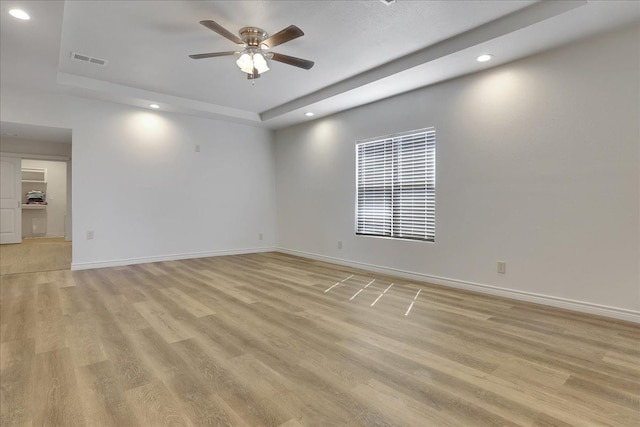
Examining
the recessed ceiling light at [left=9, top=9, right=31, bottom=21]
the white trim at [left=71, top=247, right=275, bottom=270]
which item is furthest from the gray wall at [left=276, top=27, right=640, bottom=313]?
the recessed ceiling light at [left=9, top=9, right=31, bottom=21]

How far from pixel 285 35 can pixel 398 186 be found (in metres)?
2.54

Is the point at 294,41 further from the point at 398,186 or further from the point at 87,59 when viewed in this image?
the point at 87,59

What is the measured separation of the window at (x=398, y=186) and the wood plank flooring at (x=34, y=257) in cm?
466

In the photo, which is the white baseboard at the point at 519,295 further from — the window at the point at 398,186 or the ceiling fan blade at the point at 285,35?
the ceiling fan blade at the point at 285,35

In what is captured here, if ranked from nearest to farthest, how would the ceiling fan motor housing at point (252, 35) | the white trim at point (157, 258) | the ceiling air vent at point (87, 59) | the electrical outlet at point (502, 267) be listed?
the ceiling fan motor housing at point (252, 35)
the electrical outlet at point (502, 267)
the ceiling air vent at point (87, 59)
the white trim at point (157, 258)

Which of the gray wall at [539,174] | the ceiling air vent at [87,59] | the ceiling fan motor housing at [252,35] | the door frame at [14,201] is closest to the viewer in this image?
the gray wall at [539,174]

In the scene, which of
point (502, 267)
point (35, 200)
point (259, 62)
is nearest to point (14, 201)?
point (35, 200)

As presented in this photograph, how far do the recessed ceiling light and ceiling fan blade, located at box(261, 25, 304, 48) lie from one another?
Result: 190cm

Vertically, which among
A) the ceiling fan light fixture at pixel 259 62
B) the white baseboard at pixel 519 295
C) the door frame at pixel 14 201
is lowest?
the white baseboard at pixel 519 295

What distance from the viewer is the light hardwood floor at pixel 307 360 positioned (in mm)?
1542

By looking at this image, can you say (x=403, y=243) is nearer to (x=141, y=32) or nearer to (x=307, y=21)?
(x=307, y=21)

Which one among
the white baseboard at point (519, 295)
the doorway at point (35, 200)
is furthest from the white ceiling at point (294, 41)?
the white baseboard at point (519, 295)

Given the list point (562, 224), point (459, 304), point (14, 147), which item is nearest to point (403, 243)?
point (459, 304)

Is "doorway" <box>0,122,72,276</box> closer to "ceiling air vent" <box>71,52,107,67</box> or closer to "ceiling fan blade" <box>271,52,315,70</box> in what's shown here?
"ceiling air vent" <box>71,52,107,67</box>
